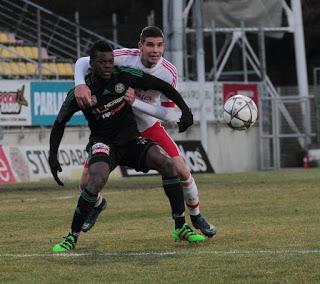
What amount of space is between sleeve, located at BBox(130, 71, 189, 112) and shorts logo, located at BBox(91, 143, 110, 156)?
25.7 inches

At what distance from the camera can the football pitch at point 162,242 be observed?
7759 millimetres

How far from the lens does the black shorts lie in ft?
32.0

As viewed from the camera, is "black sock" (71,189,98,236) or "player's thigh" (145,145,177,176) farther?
"player's thigh" (145,145,177,176)

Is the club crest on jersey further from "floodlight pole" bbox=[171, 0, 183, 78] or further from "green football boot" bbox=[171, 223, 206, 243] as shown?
"floodlight pole" bbox=[171, 0, 183, 78]

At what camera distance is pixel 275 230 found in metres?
11.0

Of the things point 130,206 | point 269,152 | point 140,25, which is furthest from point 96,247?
point 140,25

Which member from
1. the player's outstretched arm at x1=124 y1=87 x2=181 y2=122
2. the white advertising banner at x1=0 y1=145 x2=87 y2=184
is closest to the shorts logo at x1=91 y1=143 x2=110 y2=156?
the player's outstretched arm at x1=124 y1=87 x2=181 y2=122

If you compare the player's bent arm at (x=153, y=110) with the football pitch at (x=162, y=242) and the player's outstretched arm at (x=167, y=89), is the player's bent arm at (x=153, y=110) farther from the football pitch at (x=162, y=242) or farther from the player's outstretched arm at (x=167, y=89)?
the football pitch at (x=162, y=242)

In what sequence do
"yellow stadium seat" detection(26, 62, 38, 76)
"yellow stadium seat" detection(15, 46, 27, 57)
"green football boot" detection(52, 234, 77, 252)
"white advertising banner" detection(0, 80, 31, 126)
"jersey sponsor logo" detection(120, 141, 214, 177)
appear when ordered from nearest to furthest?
"green football boot" detection(52, 234, 77, 252) < "white advertising banner" detection(0, 80, 31, 126) < "jersey sponsor logo" detection(120, 141, 214, 177) < "yellow stadium seat" detection(26, 62, 38, 76) < "yellow stadium seat" detection(15, 46, 27, 57)

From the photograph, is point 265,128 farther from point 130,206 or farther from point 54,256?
point 54,256

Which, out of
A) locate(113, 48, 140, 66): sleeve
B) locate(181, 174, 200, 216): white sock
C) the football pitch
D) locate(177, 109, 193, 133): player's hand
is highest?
locate(113, 48, 140, 66): sleeve

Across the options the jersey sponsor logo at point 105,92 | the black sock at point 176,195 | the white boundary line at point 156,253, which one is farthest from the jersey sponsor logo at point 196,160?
the white boundary line at point 156,253

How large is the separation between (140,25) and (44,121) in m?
12.1

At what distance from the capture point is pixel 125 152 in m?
9.97
